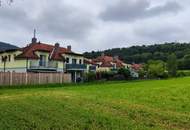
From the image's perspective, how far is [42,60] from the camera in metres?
70.1

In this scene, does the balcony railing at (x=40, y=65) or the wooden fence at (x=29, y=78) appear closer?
the wooden fence at (x=29, y=78)

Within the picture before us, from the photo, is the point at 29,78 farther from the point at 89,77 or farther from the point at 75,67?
the point at 75,67

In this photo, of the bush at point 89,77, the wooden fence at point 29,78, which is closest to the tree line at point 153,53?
the bush at point 89,77

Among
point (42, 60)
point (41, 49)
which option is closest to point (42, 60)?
point (42, 60)

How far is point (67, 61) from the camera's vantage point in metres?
76.4

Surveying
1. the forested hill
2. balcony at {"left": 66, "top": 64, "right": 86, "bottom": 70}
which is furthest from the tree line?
balcony at {"left": 66, "top": 64, "right": 86, "bottom": 70}

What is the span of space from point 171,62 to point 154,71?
57.9 feet

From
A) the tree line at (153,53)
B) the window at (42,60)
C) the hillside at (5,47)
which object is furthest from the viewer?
the tree line at (153,53)

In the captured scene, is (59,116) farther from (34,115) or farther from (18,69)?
(18,69)

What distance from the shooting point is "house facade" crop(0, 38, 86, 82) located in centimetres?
6850

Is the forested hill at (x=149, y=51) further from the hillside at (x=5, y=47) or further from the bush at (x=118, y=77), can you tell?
the bush at (x=118, y=77)

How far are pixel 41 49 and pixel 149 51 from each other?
127112 mm

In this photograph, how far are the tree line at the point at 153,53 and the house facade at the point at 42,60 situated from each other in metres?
76.1

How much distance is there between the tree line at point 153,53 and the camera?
160m
